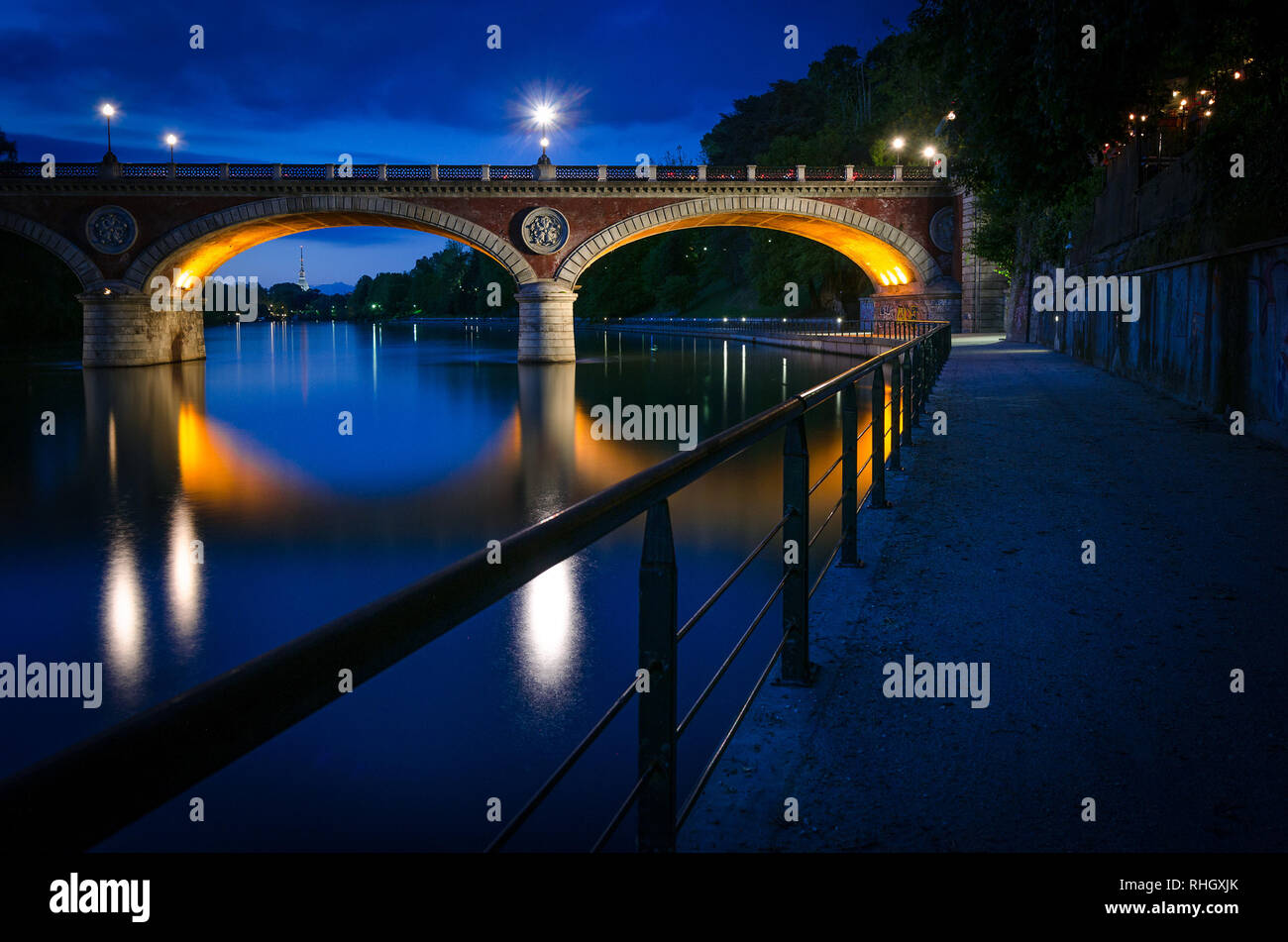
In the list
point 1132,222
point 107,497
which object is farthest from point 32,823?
point 1132,222

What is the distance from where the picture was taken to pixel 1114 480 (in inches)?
362

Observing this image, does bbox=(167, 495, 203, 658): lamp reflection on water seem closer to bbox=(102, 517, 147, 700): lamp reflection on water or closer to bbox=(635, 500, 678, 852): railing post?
bbox=(102, 517, 147, 700): lamp reflection on water

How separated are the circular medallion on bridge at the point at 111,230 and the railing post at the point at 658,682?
4647 cm

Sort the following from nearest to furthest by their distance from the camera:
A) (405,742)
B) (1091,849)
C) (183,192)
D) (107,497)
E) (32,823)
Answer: (32,823), (1091,849), (405,742), (107,497), (183,192)

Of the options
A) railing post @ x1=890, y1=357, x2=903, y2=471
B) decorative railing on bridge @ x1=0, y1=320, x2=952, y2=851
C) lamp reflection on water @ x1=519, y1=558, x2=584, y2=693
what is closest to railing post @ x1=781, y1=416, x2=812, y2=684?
decorative railing on bridge @ x1=0, y1=320, x2=952, y2=851

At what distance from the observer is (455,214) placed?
45.2 m

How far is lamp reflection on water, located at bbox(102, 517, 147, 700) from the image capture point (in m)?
7.43

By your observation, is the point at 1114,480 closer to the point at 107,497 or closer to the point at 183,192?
the point at 107,497

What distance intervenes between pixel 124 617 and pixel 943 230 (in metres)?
44.1

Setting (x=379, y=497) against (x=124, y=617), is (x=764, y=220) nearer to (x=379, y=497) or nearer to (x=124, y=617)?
(x=379, y=497)

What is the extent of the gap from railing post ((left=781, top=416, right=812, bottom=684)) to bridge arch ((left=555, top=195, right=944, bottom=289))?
41.0 meters

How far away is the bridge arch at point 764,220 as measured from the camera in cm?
4559
